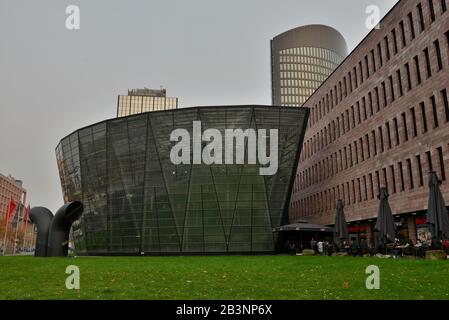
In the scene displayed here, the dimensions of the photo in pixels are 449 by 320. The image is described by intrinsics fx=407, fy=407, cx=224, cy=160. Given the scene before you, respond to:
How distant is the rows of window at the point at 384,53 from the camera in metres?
34.6

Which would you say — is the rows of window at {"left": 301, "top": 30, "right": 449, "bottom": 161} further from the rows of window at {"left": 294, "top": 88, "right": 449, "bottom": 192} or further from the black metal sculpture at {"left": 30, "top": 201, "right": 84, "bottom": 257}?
the black metal sculpture at {"left": 30, "top": 201, "right": 84, "bottom": 257}

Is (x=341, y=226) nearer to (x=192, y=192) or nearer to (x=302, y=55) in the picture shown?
(x=192, y=192)

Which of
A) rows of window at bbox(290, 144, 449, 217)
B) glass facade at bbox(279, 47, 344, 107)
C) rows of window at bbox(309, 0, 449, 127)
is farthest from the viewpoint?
glass facade at bbox(279, 47, 344, 107)

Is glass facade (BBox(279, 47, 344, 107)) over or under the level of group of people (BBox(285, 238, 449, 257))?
over

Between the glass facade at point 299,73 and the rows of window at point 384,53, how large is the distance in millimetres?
112047

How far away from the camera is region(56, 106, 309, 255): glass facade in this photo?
143 feet

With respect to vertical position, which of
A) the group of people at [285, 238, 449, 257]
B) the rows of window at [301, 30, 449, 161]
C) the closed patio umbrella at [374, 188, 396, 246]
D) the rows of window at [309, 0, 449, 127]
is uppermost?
the rows of window at [309, 0, 449, 127]

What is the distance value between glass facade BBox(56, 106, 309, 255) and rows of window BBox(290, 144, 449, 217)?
28.2ft

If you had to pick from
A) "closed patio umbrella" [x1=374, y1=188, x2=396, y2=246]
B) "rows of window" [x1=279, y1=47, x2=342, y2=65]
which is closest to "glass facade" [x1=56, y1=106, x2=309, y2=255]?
"closed patio umbrella" [x1=374, y1=188, x2=396, y2=246]

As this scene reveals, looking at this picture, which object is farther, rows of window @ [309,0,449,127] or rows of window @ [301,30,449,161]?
rows of window @ [309,0,449,127]

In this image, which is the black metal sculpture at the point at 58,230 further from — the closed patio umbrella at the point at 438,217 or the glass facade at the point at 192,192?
the closed patio umbrella at the point at 438,217

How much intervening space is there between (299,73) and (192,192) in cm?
13751
